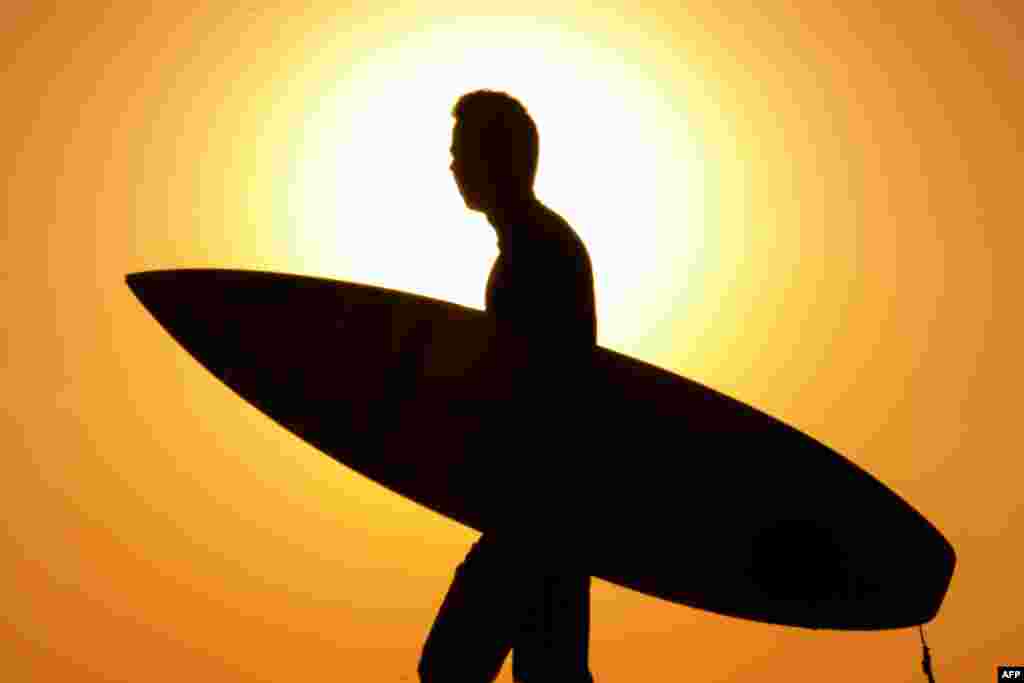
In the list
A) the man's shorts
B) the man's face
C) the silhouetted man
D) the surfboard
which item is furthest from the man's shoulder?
the man's shorts

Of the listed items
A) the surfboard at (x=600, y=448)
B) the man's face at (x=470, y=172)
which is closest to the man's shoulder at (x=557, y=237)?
the man's face at (x=470, y=172)

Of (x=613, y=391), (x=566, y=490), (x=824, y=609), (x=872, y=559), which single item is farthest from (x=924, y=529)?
(x=566, y=490)

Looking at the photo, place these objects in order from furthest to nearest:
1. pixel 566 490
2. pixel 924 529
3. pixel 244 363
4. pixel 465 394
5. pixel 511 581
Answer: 1. pixel 924 529
2. pixel 244 363
3. pixel 465 394
4. pixel 566 490
5. pixel 511 581

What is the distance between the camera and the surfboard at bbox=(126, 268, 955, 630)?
1.77 metres

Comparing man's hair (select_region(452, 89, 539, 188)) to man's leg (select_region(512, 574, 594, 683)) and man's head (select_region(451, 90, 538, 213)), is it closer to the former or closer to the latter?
man's head (select_region(451, 90, 538, 213))

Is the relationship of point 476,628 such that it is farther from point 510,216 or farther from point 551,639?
point 510,216

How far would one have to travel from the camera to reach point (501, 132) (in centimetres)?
158

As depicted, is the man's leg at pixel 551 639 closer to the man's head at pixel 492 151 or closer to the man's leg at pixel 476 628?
the man's leg at pixel 476 628

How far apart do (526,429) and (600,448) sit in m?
0.23

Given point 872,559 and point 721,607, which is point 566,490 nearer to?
point 721,607

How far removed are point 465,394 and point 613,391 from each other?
0.27 m

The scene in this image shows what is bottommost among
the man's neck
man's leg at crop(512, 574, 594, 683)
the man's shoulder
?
man's leg at crop(512, 574, 594, 683)

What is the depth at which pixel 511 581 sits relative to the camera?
53.9 inches

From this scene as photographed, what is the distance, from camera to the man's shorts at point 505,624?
1.36 meters
